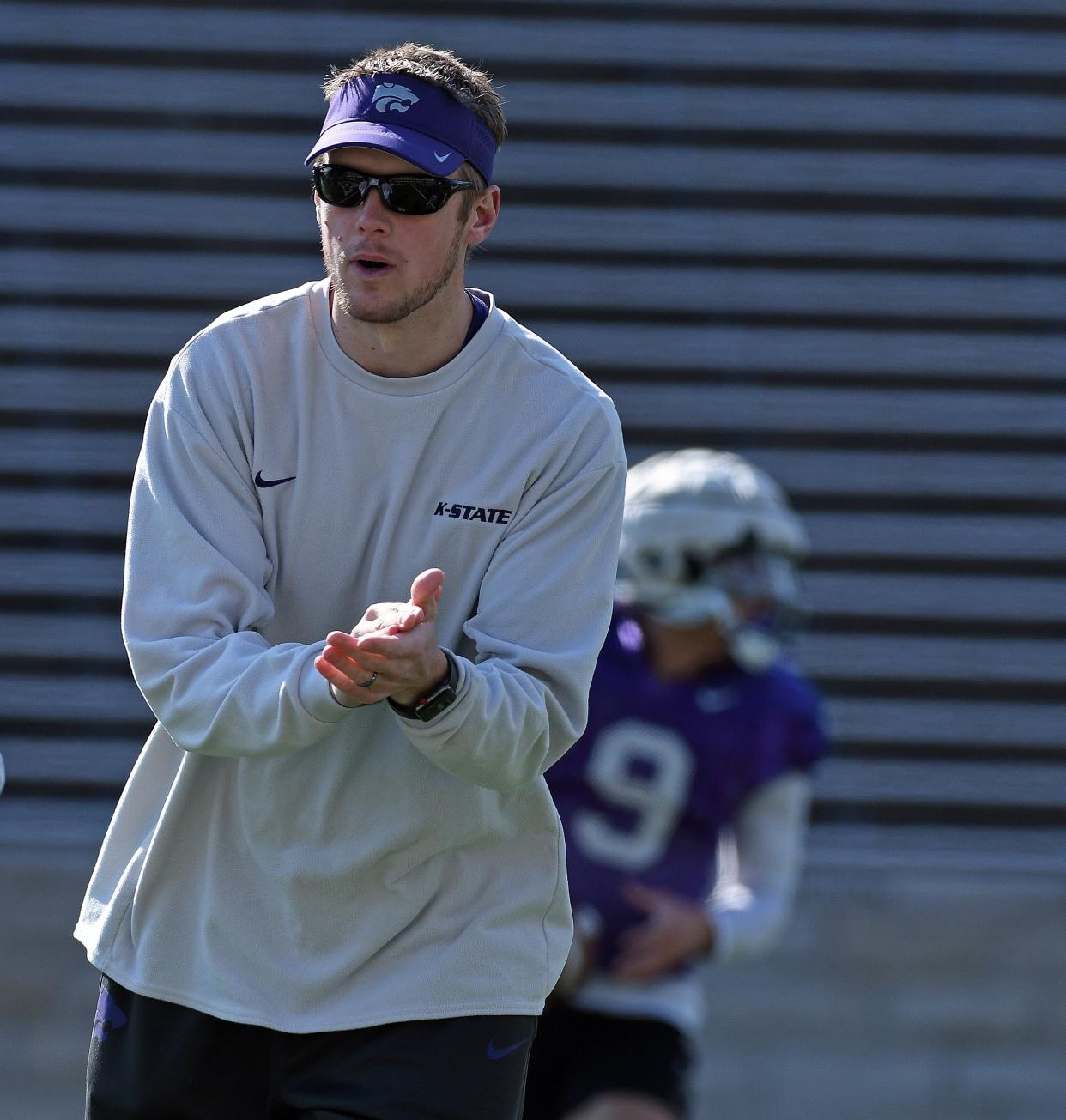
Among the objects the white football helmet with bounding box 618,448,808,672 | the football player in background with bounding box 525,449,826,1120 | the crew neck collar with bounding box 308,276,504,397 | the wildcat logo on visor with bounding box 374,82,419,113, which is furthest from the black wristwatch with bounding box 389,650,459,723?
the white football helmet with bounding box 618,448,808,672

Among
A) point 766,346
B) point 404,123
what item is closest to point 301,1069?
point 404,123

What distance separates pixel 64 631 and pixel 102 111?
2034 millimetres

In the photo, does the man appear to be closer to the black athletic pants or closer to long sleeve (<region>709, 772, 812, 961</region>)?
the black athletic pants

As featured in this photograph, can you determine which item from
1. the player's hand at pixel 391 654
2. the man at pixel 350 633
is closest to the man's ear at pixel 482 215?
the man at pixel 350 633

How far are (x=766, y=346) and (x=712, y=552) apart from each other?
11.2 feet

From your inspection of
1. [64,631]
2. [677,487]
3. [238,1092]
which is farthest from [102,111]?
[238,1092]

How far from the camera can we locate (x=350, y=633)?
2.87m

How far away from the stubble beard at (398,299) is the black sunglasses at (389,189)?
0.08 m

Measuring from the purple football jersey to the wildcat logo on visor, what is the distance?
191 centimetres

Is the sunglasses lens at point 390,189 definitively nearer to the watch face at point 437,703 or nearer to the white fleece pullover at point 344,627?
the white fleece pullover at point 344,627

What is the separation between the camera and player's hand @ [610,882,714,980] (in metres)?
4.44

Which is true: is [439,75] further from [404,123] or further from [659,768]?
[659,768]

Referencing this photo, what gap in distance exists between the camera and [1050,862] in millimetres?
8133

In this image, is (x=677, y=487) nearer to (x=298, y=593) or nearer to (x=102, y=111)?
(x=298, y=593)
